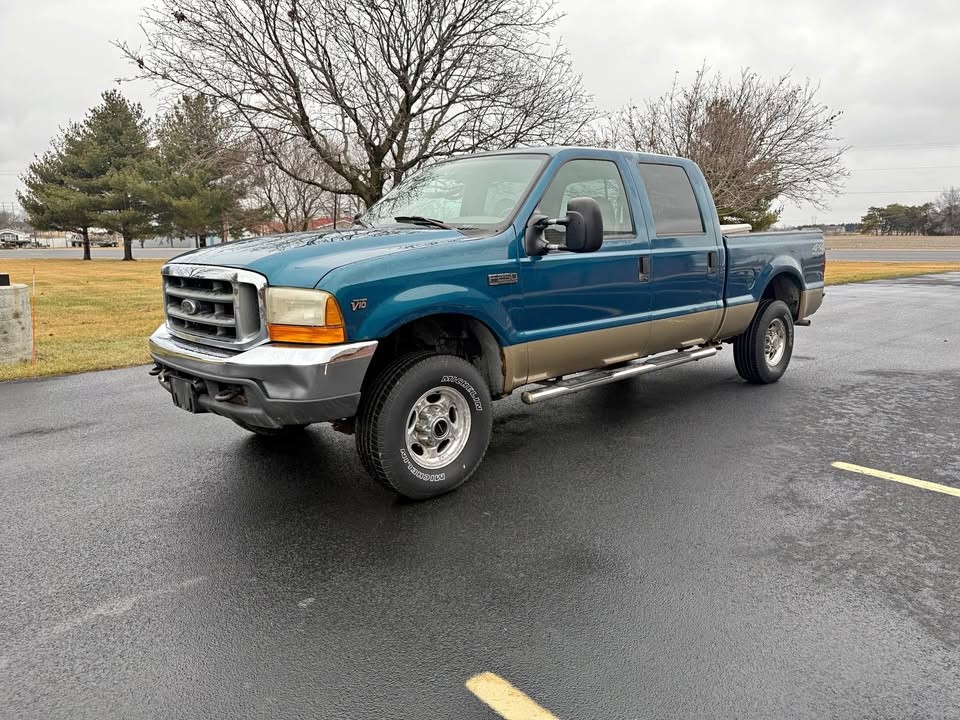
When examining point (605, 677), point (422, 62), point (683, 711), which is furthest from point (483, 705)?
point (422, 62)

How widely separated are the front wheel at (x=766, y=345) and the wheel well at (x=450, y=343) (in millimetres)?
3399

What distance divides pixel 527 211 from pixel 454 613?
8.44 feet

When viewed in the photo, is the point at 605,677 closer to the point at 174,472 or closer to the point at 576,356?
the point at 576,356

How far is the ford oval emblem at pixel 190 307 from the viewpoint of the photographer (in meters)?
4.06

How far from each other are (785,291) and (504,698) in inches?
236

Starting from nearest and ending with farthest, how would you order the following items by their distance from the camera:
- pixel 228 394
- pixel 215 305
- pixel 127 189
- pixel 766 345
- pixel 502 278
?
pixel 228 394
pixel 215 305
pixel 502 278
pixel 766 345
pixel 127 189

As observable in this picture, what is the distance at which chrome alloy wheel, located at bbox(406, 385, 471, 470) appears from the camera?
4.00 meters

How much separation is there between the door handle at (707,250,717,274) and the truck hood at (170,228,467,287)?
2.54m

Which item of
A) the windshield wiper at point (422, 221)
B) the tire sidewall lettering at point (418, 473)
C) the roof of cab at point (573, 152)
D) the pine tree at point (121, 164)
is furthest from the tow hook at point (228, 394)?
the pine tree at point (121, 164)

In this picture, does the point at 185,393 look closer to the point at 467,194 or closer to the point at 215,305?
the point at 215,305

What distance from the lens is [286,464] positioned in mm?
4645

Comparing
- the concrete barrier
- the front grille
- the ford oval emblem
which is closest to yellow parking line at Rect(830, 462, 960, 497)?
the front grille

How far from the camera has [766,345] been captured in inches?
274

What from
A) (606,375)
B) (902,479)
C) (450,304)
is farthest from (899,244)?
(450,304)
